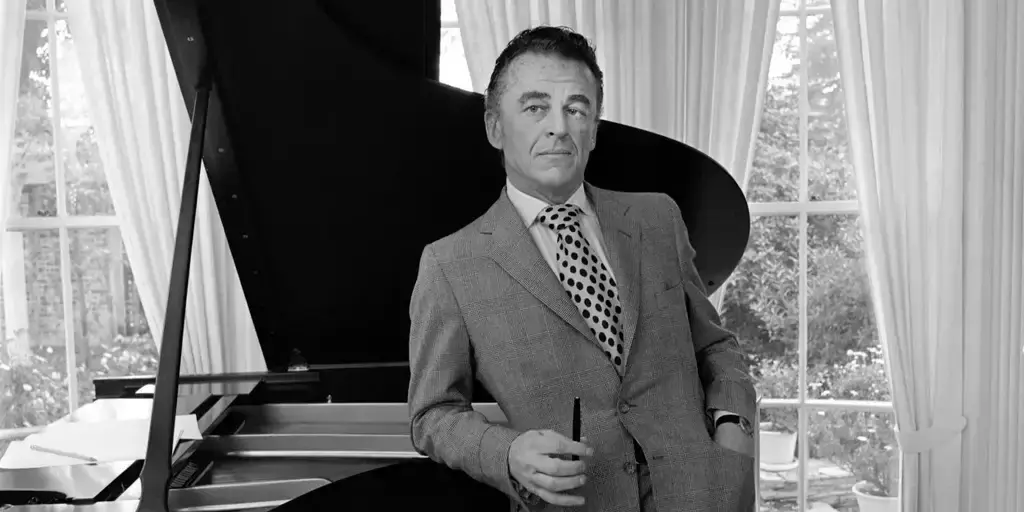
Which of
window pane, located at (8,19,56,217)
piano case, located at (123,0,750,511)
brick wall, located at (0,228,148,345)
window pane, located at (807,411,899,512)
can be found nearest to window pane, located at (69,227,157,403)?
brick wall, located at (0,228,148,345)

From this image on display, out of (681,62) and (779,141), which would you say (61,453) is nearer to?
(681,62)

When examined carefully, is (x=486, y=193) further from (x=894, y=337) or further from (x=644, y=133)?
(x=894, y=337)

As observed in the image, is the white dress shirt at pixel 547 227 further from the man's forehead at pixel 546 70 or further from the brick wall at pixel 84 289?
the brick wall at pixel 84 289

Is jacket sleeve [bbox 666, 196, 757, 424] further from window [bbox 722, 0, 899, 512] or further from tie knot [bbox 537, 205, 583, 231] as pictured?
window [bbox 722, 0, 899, 512]

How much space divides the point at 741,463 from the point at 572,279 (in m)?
0.39

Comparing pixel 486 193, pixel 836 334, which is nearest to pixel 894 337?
pixel 836 334

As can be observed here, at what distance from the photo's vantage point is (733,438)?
4.75 ft

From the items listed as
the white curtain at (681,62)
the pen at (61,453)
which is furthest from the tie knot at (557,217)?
the white curtain at (681,62)

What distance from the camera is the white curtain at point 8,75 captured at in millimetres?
2914

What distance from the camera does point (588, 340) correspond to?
1402 mm

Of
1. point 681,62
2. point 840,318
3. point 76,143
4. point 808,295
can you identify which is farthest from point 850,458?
point 76,143

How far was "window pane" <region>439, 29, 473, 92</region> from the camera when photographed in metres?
3.22

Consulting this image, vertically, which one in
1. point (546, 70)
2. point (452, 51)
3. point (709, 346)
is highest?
point (452, 51)

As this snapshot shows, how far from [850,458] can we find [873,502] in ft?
0.58
